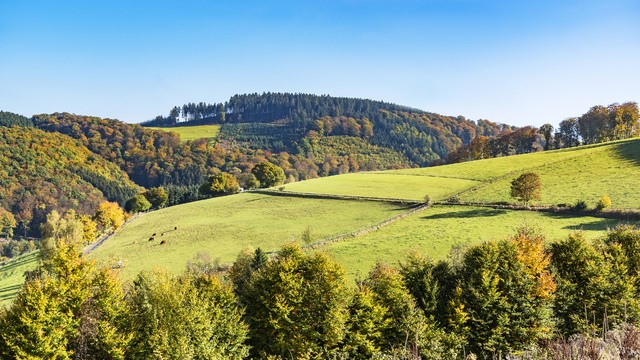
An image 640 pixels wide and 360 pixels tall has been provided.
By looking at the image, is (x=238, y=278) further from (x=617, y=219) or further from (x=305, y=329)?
(x=617, y=219)

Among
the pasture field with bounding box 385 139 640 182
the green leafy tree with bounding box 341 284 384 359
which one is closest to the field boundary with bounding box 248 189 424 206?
the pasture field with bounding box 385 139 640 182

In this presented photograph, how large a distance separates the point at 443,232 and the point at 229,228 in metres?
42.4

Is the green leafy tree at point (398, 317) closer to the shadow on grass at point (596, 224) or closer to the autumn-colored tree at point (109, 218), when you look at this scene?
the shadow on grass at point (596, 224)

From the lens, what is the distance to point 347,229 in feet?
227

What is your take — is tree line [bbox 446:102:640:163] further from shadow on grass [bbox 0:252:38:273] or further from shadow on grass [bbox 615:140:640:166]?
shadow on grass [bbox 0:252:38:273]

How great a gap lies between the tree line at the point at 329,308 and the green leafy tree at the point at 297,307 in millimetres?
106

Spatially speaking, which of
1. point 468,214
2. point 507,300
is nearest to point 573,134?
point 468,214

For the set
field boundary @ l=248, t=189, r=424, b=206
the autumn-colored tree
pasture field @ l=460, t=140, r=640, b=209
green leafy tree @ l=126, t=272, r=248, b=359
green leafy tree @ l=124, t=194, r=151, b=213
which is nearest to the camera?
green leafy tree @ l=126, t=272, r=248, b=359

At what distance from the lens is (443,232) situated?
6019 centimetres

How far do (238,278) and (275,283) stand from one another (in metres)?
12.5

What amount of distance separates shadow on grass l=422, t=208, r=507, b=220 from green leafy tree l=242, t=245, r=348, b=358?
42.1 metres

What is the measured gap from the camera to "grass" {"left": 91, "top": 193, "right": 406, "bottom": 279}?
64750 millimetres

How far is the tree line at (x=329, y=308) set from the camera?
27203 mm

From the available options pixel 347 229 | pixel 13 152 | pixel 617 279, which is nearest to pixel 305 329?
pixel 617 279
